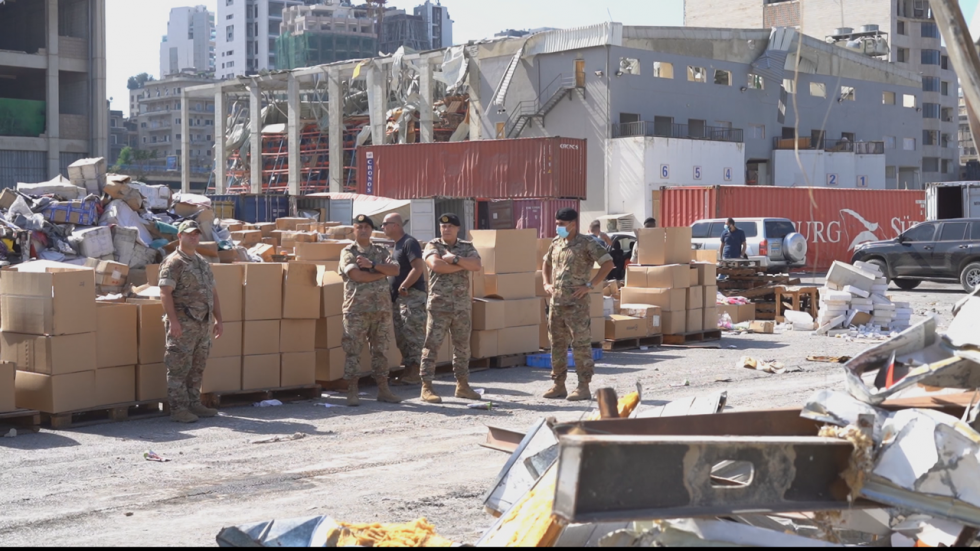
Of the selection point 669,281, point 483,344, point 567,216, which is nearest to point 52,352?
point 567,216

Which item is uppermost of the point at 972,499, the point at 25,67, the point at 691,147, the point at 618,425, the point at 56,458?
the point at 25,67

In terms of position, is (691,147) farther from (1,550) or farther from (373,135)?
(1,550)

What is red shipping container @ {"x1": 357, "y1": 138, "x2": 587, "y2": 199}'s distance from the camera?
31.7m

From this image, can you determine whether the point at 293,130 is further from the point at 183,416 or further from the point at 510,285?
the point at 183,416

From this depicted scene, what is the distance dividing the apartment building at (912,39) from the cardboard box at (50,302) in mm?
67923

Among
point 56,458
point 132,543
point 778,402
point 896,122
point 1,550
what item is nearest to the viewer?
point 1,550

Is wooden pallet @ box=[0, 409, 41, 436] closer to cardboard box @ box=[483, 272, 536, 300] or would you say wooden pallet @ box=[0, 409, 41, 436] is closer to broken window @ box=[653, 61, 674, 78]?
cardboard box @ box=[483, 272, 536, 300]

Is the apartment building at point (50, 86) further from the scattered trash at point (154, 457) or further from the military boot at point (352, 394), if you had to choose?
the scattered trash at point (154, 457)

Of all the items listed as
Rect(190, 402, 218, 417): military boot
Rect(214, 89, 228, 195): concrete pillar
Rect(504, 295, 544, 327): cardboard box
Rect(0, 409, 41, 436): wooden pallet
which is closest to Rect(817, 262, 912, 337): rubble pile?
Rect(504, 295, 544, 327): cardboard box

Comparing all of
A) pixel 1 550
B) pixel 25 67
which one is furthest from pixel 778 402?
pixel 25 67

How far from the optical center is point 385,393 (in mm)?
10125

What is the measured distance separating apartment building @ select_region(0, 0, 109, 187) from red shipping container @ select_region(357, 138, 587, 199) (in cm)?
1534

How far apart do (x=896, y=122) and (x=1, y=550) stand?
2394 inches

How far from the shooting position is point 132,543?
5.44m
